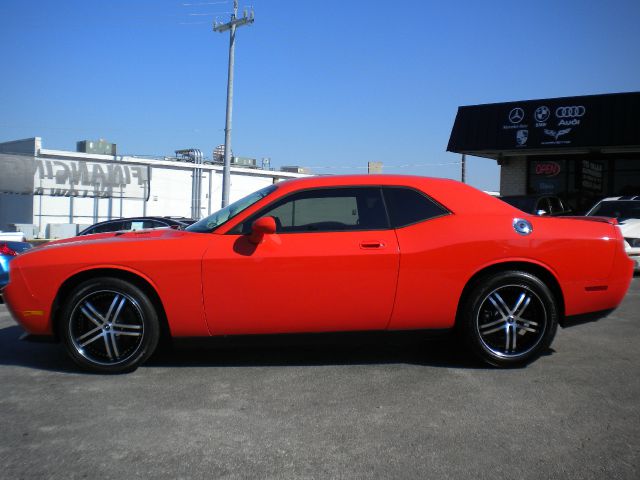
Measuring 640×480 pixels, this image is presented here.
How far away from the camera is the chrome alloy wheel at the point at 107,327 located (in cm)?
434

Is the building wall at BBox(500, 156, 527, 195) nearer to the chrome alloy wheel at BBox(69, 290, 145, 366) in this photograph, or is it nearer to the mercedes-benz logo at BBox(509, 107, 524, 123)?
the mercedes-benz logo at BBox(509, 107, 524, 123)

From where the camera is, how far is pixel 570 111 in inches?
718

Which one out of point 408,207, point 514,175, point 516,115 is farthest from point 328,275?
point 514,175

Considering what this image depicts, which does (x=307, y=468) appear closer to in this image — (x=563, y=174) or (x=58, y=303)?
(x=58, y=303)

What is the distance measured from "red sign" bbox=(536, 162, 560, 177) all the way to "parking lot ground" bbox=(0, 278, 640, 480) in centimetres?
1658

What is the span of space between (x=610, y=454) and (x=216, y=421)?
2.14 meters

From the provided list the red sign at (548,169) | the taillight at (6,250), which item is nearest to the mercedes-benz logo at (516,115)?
the red sign at (548,169)

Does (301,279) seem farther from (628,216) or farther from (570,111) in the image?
(570,111)

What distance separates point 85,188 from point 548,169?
837 inches

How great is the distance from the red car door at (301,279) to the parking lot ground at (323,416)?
1.15 feet

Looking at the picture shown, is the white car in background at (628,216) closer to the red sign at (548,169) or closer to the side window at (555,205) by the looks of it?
the side window at (555,205)

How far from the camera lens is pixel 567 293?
460 cm

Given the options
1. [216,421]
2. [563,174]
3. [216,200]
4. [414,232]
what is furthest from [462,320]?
[216,200]

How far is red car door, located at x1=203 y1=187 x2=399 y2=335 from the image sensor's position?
169 inches
